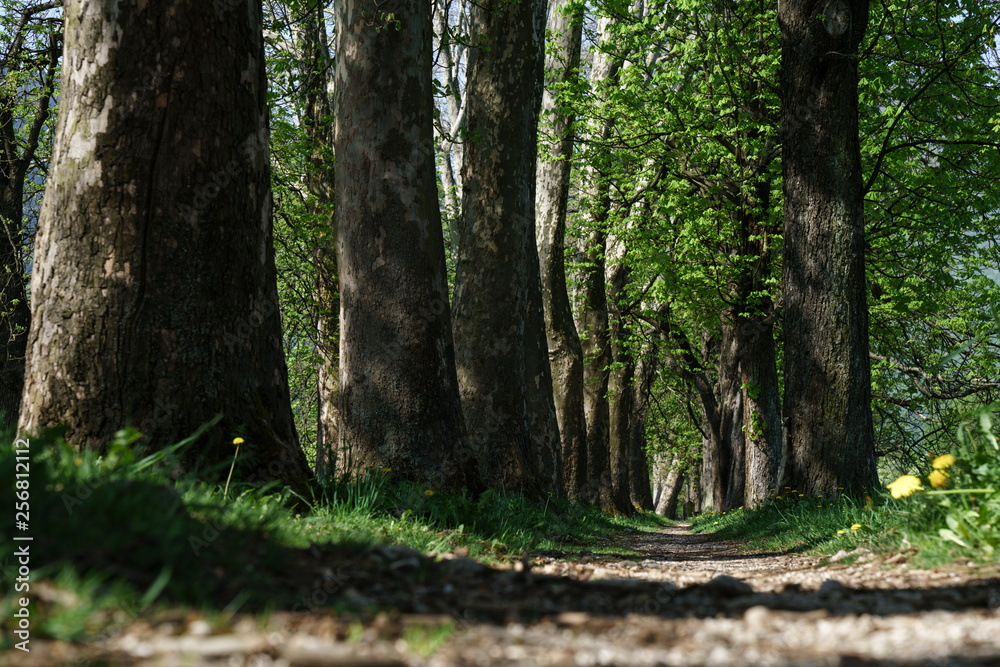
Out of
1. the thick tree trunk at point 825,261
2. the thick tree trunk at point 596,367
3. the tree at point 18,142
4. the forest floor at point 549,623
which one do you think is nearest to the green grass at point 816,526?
the thick tree trunk at point 825,261

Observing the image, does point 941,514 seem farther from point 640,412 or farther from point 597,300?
point 640,412

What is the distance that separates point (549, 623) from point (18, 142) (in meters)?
11.7

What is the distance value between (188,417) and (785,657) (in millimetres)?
3018

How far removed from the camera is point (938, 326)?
49.4ft

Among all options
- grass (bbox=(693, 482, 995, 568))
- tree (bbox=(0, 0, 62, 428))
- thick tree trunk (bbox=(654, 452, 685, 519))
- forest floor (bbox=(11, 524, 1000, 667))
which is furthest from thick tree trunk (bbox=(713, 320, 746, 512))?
thick tree trunk (bbox=(654, 452, 685, 519))

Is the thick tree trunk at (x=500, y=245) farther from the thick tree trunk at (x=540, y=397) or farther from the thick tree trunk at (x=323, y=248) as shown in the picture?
the thick tree trunk at (x=323, y=248)

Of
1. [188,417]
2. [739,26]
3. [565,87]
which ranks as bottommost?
[188,417]

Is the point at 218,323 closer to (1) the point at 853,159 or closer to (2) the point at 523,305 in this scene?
(2) the point at 523,305

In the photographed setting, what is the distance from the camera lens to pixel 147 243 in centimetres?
366

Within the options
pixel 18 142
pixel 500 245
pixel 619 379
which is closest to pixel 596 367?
pixel 619 379

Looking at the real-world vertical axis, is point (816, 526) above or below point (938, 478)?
below

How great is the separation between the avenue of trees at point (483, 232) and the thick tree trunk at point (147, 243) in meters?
0.01

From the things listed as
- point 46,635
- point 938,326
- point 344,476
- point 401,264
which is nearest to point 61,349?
point 344,476

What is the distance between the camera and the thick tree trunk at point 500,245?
799cm
